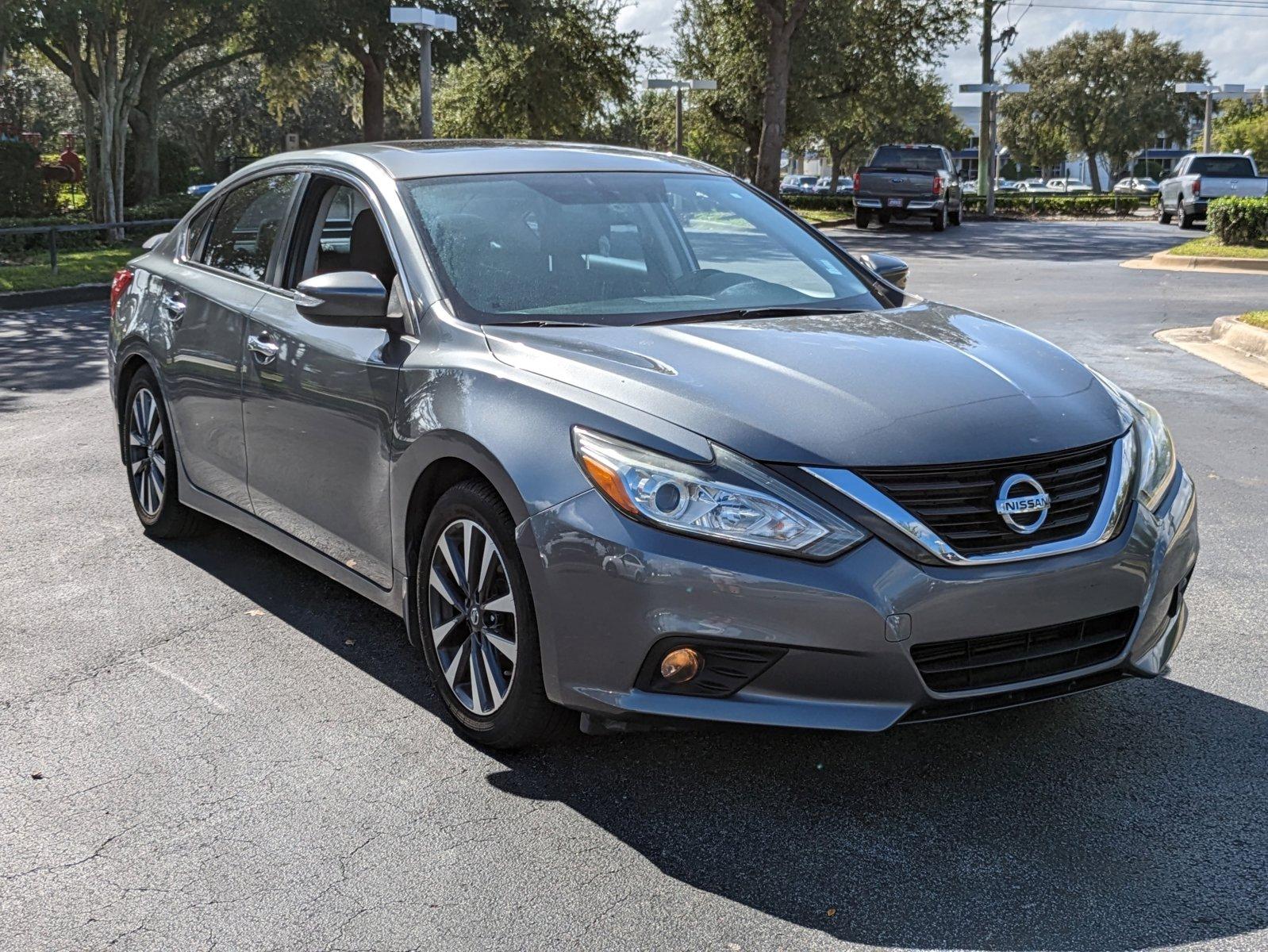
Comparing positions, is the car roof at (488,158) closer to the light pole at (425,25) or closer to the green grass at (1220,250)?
the green grass at (1220,250)

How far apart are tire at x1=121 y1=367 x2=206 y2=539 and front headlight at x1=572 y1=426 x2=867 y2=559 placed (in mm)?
3090

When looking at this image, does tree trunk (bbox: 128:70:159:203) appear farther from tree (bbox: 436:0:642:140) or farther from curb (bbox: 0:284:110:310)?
curb (bbox: 0:284:110:310)

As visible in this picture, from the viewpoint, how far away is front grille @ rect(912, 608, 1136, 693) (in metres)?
3.45

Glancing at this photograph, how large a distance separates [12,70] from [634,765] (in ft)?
175

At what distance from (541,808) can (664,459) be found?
0.96 metres

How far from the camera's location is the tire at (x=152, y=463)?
6047mm

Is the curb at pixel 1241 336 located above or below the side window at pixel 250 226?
below

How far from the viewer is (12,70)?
Answer: 50.4m

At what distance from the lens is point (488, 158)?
5094 mm

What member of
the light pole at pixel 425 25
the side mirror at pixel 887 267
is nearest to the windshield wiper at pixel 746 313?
the side mirror at pixel 887 267

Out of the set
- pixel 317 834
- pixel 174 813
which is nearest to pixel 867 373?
pixel 317 834

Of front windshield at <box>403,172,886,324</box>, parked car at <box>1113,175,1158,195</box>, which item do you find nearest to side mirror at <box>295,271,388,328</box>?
A: front windshield at <box>403,172,886,324</box>

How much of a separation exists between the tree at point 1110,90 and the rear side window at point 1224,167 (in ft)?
160

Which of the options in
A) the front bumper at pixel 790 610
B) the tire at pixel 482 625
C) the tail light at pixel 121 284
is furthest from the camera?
the tail light at pixel 121 284
